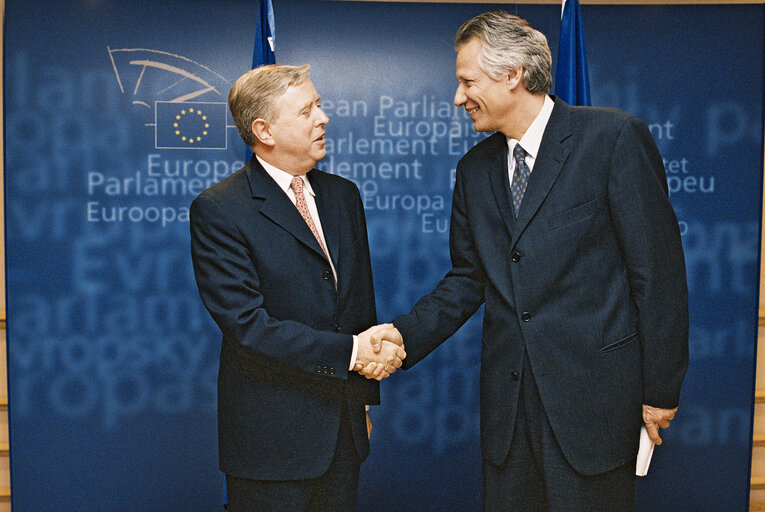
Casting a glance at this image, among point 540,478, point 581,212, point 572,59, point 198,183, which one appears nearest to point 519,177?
point 581,212

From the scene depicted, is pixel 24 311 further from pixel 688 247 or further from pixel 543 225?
pixel 688 247

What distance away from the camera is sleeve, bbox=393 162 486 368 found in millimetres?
2271

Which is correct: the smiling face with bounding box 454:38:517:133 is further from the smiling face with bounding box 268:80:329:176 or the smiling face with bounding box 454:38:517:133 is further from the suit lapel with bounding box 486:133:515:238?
the smiling face with bounding box 268:80:329:176

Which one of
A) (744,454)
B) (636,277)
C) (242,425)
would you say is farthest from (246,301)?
(744,454)

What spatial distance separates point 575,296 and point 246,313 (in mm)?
943

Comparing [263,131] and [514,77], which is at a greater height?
[514,77]

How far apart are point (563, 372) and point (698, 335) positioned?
2.09m

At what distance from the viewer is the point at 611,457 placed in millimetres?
1896

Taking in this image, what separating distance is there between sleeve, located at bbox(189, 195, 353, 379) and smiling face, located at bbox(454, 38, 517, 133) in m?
0.79

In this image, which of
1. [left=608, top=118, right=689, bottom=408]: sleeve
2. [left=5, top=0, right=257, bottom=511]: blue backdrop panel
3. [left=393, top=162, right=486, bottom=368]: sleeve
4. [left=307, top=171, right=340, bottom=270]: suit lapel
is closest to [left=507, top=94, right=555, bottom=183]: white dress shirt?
[left=608, top=118, right=689, bottom=408]: sleeve

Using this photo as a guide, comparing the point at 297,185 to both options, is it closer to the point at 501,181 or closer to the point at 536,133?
the point at 501,181

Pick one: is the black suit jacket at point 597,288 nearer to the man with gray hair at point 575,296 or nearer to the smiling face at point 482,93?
the man with gray hair at point 575,296

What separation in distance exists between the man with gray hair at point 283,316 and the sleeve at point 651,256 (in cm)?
77

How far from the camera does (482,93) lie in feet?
6.59
